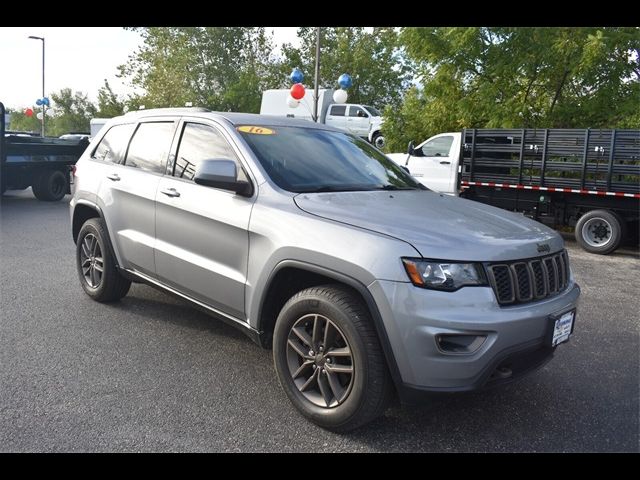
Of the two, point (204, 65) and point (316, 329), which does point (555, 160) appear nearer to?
point (316, 329)

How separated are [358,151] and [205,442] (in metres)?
2.47

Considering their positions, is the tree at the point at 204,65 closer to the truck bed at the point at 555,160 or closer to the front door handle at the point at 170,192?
the truck bed at the point at 555,160

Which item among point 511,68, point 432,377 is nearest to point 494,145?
point 511,68

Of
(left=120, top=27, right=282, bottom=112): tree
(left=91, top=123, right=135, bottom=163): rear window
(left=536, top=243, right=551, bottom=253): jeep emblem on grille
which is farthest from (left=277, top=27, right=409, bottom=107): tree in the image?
(left=536, top=243, right=551, bottom=253): jeep emblem on grille

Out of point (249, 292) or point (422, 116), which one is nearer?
point (249, 292)

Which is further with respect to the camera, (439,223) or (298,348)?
(298,348)

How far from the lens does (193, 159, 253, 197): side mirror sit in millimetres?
3238

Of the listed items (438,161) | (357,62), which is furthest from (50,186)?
(357,62)

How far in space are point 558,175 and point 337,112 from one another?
1586 centimetres

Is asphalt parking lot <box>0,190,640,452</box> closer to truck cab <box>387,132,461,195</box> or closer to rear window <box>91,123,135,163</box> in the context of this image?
rear window <box>91,123,135,163</box>

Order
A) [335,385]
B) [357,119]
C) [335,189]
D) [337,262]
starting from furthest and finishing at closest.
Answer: [357,119] → [335,189] → [335,385] → [337,262]

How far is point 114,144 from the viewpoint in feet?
16.3
